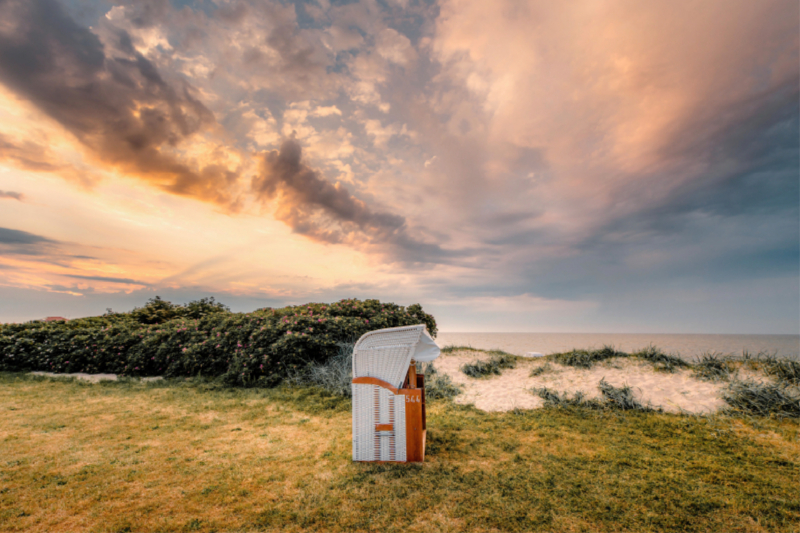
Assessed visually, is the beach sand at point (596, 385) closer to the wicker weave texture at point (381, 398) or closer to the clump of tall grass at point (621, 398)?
the clump of tall grass at point (621, 398)

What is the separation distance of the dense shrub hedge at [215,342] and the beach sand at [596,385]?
313cm

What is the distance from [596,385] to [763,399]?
266 centimetres

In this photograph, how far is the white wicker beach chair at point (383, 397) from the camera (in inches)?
167

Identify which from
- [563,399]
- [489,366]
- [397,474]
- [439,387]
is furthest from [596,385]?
[397,474]

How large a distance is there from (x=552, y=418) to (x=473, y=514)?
3827 mm

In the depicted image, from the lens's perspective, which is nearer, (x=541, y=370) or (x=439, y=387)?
(x=439, y=387)

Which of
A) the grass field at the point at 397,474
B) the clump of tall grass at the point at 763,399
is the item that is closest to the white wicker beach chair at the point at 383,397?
the grass field at the point at 397,474

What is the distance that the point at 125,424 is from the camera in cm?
589

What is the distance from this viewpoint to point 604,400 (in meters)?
6.90

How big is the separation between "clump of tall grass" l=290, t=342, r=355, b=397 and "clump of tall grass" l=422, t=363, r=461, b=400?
6.47 feet

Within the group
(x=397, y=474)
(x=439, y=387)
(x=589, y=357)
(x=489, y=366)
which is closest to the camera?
(x=397, y=474)

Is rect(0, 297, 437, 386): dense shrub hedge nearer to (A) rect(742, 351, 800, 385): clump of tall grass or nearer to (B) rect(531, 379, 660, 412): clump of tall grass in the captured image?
(B) rect(531, 379, 660, 412): clump of tall grass

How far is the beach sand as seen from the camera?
664 centimetres

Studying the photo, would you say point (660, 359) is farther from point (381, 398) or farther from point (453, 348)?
point (381, 398)
